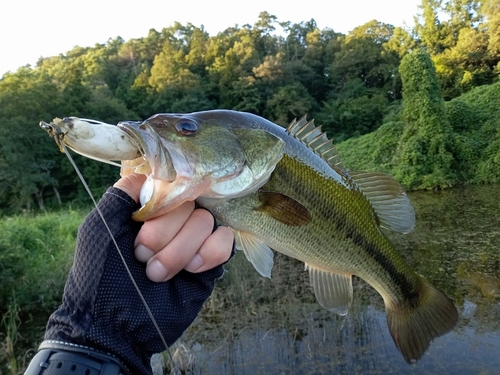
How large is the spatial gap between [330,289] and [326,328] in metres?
4.07

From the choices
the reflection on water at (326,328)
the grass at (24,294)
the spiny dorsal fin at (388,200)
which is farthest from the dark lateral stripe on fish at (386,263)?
the grass at (24,294)

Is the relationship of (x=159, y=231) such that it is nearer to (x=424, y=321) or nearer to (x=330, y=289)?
(x=330, y=289)

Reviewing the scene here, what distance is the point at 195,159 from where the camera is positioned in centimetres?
167

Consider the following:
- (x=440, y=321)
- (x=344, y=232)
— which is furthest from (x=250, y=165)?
(x=440, y=321)

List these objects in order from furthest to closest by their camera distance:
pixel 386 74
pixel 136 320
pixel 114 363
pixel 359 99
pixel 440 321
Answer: pixel 386 74
pixel 359 99
pixel 440 321
pixel 136 320
pixel 114 363

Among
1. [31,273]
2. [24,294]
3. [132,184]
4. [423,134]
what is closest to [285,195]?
[132,184]

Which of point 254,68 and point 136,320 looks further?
point 254,68

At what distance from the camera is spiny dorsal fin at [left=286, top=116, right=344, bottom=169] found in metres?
2.10

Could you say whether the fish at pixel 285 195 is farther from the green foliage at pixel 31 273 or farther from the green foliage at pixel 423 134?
the green foliage at pixel 423 134

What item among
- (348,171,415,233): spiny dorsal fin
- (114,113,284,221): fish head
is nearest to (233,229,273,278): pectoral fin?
(114,113,284,221): fish head

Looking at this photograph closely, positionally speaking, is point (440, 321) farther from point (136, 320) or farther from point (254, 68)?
point (254, 68)

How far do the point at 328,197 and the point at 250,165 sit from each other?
1.72ft

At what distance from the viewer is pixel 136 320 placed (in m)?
1.60

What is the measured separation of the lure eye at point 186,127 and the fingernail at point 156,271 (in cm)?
55
